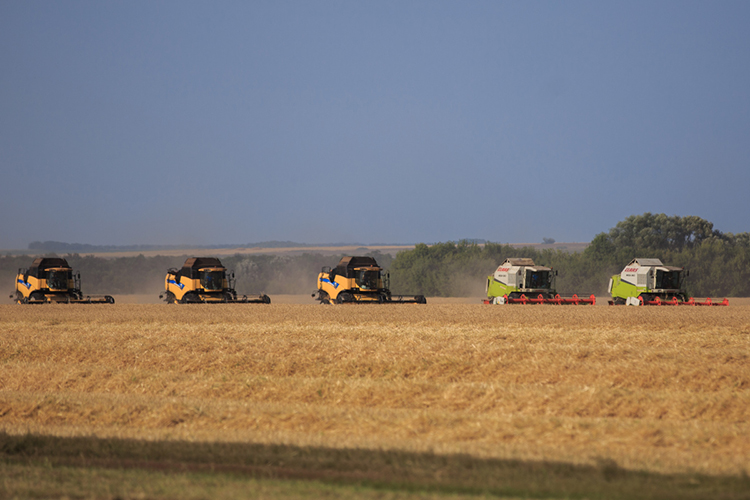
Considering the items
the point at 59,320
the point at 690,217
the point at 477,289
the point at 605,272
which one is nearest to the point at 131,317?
the point at 59,320

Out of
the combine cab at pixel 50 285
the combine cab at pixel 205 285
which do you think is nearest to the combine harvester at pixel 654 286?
the combine cab at pixel 205 285

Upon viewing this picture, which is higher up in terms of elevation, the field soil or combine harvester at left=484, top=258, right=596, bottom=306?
combine harvester at left=484, top=258, right=596, bottom=306

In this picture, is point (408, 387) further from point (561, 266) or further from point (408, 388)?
point (561, 266)

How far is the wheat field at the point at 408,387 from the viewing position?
11352 millimetres

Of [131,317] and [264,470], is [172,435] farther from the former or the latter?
[131,317]

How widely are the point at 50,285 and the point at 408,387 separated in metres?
35.3

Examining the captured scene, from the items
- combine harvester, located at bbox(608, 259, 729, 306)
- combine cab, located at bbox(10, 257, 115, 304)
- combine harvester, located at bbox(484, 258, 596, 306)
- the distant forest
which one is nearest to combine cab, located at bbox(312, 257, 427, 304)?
combine harvester, located at bbox(484, 258, 596, 306)

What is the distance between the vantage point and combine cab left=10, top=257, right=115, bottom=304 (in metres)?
44.1

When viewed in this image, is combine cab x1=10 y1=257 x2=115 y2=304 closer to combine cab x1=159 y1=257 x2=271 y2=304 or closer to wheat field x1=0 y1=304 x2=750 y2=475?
combine cab x1=159 y1=257 x2=271 y2=304

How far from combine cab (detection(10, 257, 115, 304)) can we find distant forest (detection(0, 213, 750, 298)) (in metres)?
43.8

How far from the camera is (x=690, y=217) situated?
88.8 meters

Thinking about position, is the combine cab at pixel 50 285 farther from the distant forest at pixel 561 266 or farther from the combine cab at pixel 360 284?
the distant forest at pixel 561 266

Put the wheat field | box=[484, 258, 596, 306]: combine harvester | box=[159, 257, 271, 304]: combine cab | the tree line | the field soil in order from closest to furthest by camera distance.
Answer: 1. the field soil
2. the wheat field
3. box=[159, 257, 271, 304]: combine cab
4. box=[484, 258, 596, 306]: combine harvester
5. the tree line

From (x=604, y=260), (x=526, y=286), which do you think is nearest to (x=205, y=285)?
(x=526, y=286)
